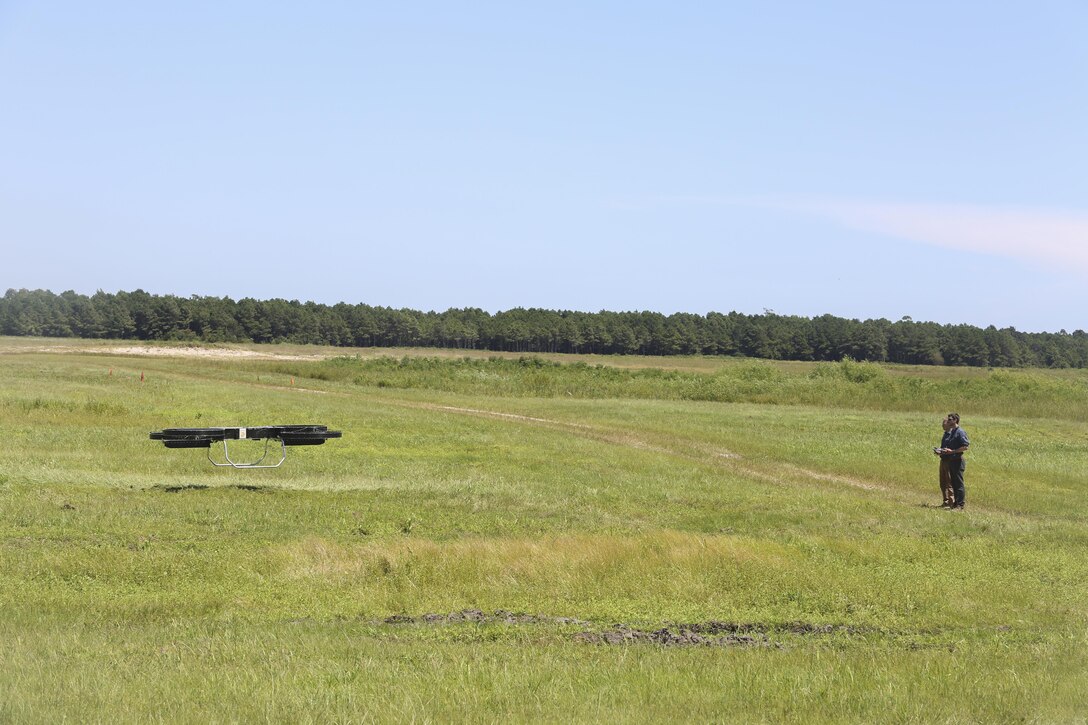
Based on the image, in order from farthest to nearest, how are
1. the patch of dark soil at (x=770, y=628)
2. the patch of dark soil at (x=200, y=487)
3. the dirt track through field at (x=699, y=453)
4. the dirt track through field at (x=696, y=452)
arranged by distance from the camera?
the dirt track through field at (x=699, y=453), the dirt track through field at (x=696, y=452), the patch of dark soil at (x=200, y=487), the patch of dark soil at (x=770, y=628)

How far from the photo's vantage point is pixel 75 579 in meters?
12.8

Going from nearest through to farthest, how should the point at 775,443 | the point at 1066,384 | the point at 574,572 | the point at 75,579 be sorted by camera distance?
the point at 75,579 < the point at 574,572 < the point at 775,443 < the point at 1066,384

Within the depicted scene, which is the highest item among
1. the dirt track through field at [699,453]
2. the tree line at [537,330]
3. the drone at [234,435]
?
the tree line at [537,330]

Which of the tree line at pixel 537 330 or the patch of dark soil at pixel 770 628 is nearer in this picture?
the patch of dark soil at pixel 770 628

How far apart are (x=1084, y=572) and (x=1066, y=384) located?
64.5 meters

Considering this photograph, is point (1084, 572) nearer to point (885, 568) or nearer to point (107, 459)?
point (885, 568)

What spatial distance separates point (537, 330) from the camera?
175875mm

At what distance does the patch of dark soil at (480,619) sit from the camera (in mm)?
11297

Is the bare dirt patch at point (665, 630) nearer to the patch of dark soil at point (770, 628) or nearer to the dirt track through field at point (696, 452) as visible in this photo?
the patch of dark soil at point (770, 628)

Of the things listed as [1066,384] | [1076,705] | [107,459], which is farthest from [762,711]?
[1066,384]

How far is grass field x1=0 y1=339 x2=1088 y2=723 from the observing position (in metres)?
7.68

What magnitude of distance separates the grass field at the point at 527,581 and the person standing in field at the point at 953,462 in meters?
0.68

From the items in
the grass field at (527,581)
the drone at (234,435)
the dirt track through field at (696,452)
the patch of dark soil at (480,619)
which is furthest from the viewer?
the dirt track through field at (696,452)

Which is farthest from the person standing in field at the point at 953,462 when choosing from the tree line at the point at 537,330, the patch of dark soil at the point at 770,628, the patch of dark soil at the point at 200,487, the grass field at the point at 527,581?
the tree line at the point at 537,330
